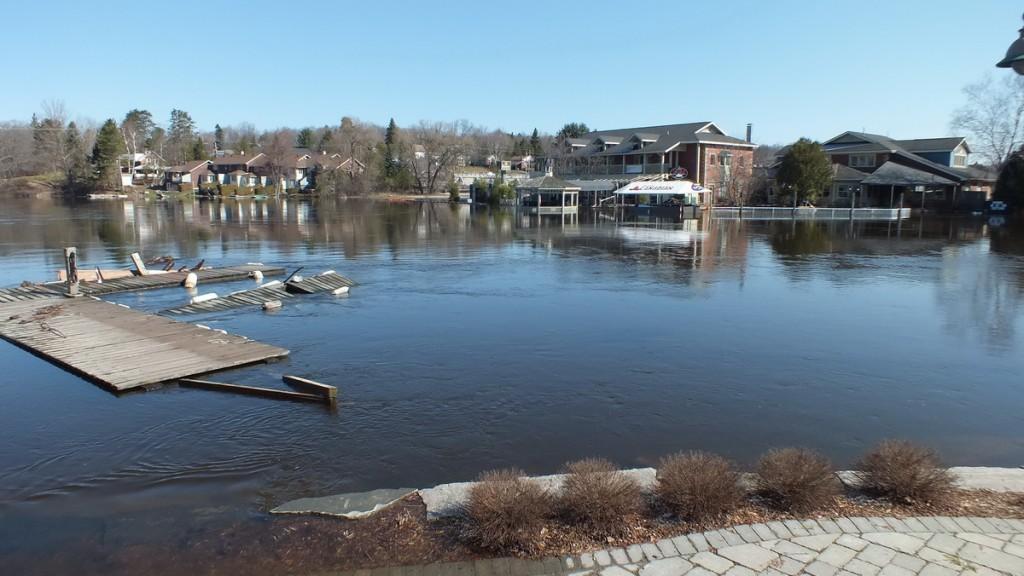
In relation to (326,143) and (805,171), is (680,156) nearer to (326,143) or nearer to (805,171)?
(805,171)

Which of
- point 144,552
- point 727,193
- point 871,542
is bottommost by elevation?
point 144,552

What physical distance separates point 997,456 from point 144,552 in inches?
368

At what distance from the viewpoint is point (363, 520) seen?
608 centimetres

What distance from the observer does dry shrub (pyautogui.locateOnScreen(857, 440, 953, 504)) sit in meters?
5.79

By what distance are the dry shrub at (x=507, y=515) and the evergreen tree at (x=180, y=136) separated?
119m

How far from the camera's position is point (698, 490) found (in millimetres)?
5641

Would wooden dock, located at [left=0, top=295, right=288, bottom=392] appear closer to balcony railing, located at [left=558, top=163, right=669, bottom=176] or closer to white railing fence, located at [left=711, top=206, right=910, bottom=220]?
white railing fence, located at [left=711, top=206, right=910, bottom=220]

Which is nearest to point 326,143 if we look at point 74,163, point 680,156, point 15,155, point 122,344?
point 74,163

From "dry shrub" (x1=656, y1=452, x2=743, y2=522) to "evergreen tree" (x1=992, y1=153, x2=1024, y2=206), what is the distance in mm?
60471

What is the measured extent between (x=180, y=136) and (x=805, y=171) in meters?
111

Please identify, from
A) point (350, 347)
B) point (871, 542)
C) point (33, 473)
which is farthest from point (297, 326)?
point (871, 542)

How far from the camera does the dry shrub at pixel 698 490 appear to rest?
5.62m

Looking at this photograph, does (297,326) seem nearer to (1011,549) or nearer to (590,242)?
(1011,549)

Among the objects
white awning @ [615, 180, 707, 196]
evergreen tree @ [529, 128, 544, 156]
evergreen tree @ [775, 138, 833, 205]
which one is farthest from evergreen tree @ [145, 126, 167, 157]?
evergreen tree @ [775, 138, 833, 205]
